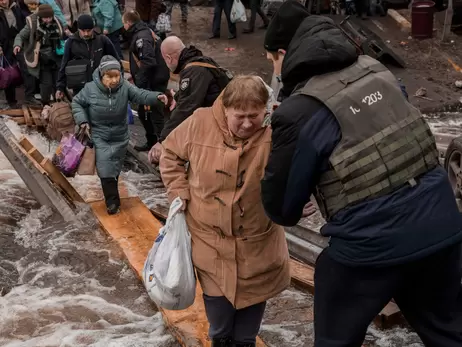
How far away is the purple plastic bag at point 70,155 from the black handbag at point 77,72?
6.88 feet

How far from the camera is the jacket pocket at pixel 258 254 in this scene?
149 inches

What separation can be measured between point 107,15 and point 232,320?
8.80 metres

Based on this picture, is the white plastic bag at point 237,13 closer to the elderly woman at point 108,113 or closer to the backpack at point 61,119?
the backpack at point 61,119

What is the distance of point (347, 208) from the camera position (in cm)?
300

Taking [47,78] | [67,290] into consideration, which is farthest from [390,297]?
[47,78]

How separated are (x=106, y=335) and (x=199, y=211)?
1.63 meters

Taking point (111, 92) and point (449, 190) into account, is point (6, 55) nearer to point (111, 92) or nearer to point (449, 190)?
point (111, 92)

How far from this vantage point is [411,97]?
431 inches

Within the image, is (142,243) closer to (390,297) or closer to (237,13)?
(390,297)


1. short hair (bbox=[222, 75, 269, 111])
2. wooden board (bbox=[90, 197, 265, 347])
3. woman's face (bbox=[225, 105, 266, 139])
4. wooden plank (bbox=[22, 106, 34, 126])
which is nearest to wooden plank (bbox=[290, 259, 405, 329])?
wooden board (bbox=[90, 197, 265, 347])

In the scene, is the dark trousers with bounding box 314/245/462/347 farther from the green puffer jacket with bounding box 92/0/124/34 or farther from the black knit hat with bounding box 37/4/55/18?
the green puffer jacket with bounding box 92/0/124/34

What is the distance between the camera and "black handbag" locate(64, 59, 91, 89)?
8.83 meters

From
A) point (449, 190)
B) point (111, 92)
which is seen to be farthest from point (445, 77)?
point (449, 190)

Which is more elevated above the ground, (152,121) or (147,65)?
(147,65)
